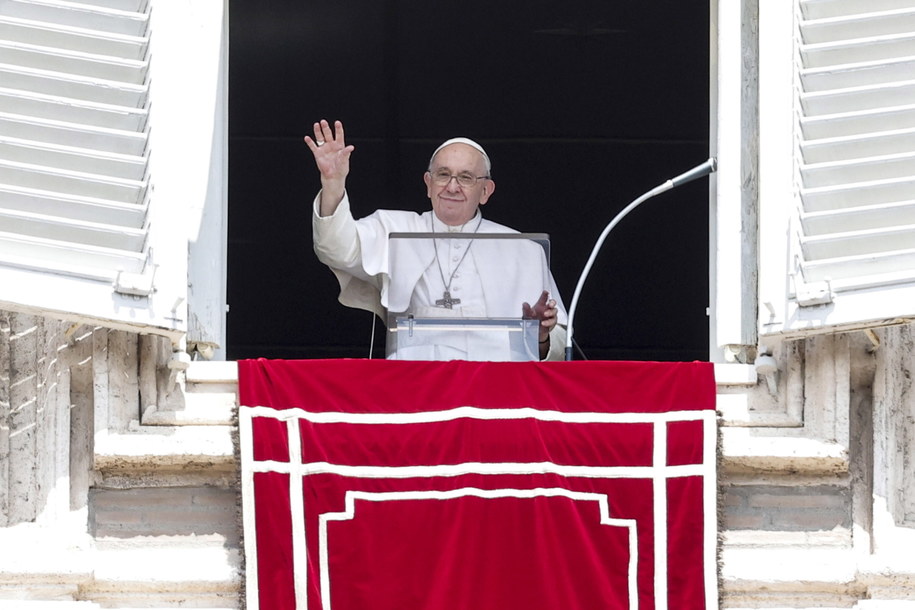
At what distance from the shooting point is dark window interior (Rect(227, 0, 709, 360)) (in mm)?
8836

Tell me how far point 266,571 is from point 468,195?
1697 millimetres

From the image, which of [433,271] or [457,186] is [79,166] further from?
[457,186]

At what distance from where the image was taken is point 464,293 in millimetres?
6422

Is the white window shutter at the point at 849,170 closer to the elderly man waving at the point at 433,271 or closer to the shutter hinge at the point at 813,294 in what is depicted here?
the shutter hinge at the point at 813,294

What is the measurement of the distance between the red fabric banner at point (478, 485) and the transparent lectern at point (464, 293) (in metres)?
0.39

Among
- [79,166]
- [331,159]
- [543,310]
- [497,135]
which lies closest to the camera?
[79,166]

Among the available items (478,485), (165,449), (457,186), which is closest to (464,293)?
(457,186)

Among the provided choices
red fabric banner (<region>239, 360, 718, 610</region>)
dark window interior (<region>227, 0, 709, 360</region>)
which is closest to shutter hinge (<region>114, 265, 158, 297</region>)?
red fabric banner (<region>239, 360, 718, 610</region>)

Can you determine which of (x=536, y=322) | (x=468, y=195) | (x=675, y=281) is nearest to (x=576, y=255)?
(x=675, y=281)

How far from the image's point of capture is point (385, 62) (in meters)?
9.02

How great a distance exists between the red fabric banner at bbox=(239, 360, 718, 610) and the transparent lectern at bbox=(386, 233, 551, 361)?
0.39 meters

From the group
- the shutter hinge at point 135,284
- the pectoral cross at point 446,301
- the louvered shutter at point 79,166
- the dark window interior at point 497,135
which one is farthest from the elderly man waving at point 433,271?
the dark window interior at point 497,135

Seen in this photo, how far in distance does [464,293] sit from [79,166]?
1.35m

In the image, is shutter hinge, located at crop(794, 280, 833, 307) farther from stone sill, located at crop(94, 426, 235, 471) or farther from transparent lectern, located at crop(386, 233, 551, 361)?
stone sill, located at crop(94, 426, 235, 471)
